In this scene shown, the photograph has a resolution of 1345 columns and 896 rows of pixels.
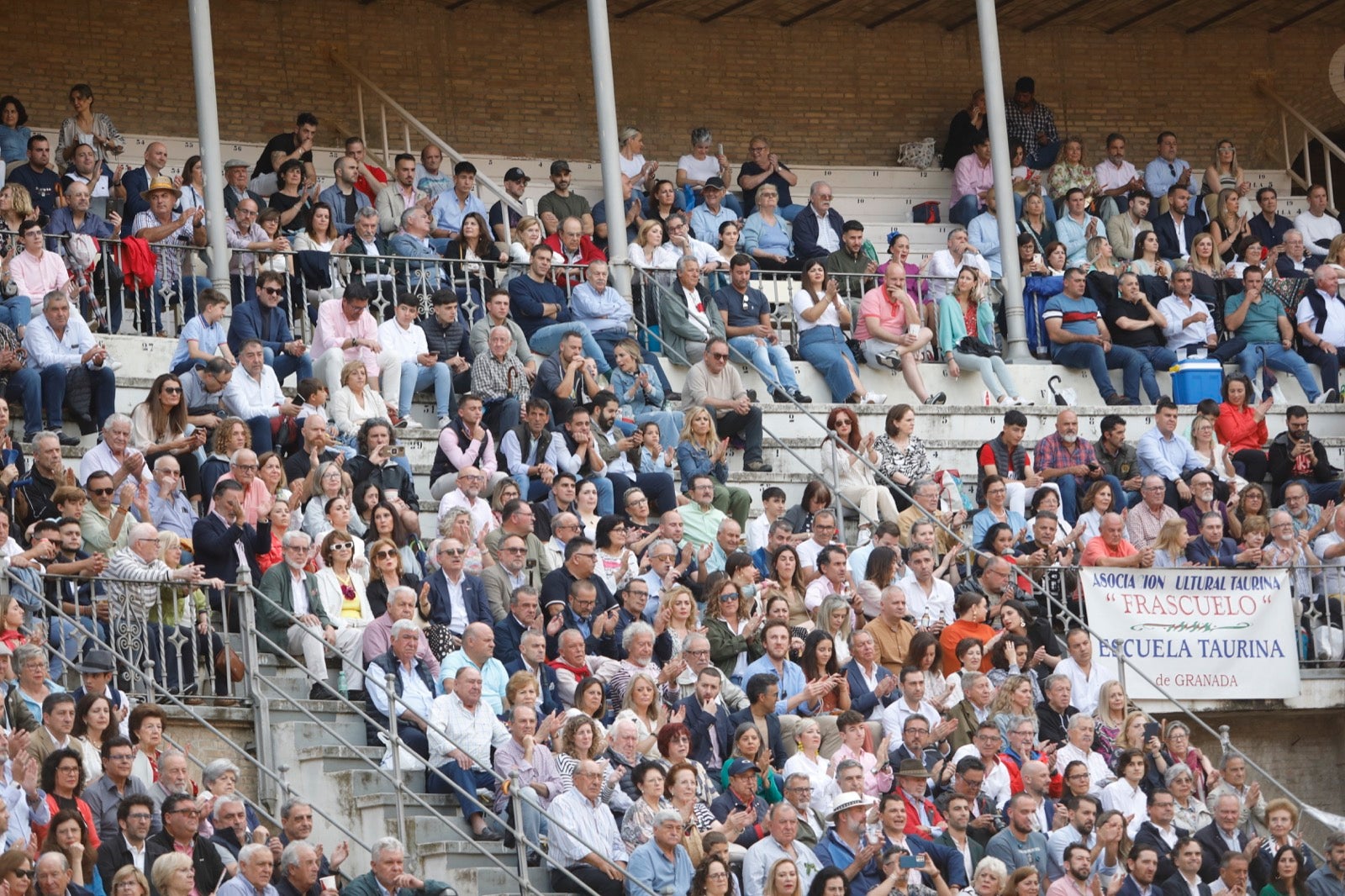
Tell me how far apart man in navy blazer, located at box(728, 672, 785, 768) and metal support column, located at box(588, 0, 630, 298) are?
230 inches

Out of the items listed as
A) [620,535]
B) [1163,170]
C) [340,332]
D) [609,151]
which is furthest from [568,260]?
[1163,170]

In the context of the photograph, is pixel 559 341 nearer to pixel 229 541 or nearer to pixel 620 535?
pixel 620 535

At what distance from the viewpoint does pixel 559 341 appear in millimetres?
18047

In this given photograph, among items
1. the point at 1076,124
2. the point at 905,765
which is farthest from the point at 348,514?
the point at 1076,124

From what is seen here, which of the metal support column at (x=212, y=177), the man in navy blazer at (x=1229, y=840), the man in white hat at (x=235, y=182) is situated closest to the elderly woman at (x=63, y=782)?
the man in navy blazer at (x=1229, y=840)

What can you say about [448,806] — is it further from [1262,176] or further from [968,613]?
[1262,176]

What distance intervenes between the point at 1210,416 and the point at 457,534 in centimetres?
657

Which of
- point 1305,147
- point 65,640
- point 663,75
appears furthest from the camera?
point 1305,147

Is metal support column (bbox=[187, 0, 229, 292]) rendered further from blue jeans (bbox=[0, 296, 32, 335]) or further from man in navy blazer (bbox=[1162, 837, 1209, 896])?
man in navy blazer (bbox=[1162, 837, 1209, 896])

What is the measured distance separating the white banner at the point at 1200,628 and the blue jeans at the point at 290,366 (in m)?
5.37

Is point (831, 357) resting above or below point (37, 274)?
below

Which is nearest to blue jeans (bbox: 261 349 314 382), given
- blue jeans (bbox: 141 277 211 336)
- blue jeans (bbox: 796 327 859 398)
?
blue jeans (bbox: 141 277 211 336)

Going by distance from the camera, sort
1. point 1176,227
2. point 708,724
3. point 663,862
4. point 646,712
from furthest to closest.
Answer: point 1176,227 → point 708,724 → point 646,712 → point 663,862

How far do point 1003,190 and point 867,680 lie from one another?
755cm
